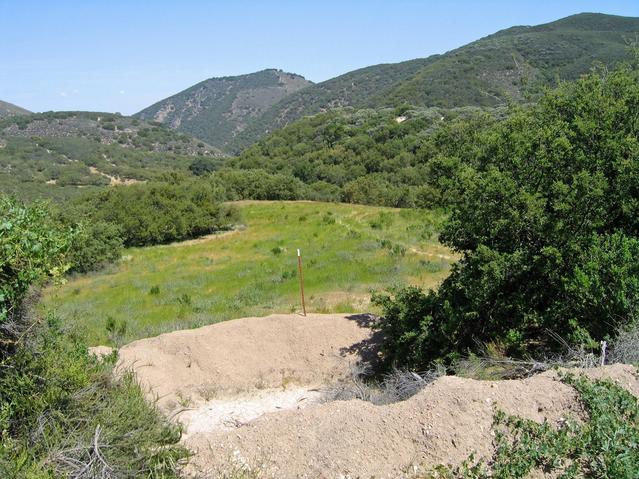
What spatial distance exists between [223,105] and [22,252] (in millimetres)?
180048

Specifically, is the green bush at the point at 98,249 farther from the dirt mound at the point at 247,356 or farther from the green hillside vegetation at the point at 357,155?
the green hillside vegetation at the point at 357,155

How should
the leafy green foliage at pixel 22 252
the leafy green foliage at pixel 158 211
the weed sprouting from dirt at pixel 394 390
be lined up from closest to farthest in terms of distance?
the leafy green foliage at pixel 22 252 < the weed sprouting from dirt at pixel 394 390 < the leafy green foliage at pixel 158 211

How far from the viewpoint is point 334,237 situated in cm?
2697

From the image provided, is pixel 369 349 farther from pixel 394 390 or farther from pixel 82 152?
pixel 82 152

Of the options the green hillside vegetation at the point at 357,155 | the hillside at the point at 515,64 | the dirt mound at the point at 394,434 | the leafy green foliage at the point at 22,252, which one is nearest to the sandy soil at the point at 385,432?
the dirt mound at the point at 394,434

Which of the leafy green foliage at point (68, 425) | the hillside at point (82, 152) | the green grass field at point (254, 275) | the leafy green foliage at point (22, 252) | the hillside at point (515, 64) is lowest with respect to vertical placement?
the green grass field at point (254, 275)

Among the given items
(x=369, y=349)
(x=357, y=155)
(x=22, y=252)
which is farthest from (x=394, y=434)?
(x=357, y=155)

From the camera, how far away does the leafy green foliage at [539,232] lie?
826 centimetres

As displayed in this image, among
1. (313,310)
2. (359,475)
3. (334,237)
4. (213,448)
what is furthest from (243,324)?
(334,237)

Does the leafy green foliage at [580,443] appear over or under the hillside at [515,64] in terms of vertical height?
under

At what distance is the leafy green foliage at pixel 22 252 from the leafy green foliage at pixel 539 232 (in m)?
6.08

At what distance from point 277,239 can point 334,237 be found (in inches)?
147

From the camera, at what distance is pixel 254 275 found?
2056 cm

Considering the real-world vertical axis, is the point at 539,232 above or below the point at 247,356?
above
